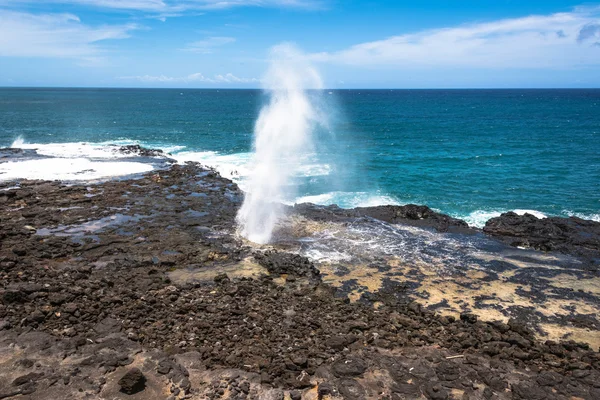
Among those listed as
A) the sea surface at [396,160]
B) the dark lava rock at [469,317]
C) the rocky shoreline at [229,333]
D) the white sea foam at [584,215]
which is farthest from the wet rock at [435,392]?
the white sea foam at [584,215]

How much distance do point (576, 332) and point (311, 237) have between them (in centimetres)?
1299

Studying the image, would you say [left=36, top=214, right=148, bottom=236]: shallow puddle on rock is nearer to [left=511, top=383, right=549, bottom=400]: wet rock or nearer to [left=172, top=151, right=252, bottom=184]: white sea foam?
[left=172, top=151, right=252, bottom=184]: white sea foam

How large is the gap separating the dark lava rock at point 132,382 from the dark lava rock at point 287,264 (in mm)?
8058

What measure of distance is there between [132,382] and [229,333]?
348cm

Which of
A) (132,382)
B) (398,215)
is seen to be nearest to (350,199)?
(398,215)

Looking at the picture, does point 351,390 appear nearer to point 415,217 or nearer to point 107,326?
point 107,326

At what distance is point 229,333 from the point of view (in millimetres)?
13539

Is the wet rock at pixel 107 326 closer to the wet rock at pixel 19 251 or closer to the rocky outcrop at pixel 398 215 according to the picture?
the wet rock at pixel 19 251

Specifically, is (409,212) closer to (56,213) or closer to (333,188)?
(333,188)

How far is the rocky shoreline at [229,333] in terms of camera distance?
37.0 ft

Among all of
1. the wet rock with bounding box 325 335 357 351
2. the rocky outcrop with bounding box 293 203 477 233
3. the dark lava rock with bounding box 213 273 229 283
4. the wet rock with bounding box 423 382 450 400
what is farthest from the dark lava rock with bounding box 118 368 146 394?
the rocky outcrop with bounding box 293 203 477 233

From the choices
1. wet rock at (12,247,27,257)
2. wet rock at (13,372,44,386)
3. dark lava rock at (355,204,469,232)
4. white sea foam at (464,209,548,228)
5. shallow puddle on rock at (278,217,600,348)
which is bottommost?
white sea foam at (464,209,548,228)

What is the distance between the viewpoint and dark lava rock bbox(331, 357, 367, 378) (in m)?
11.8

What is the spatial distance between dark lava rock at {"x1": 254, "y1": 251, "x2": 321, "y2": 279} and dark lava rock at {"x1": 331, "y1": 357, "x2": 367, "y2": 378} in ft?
19.6
